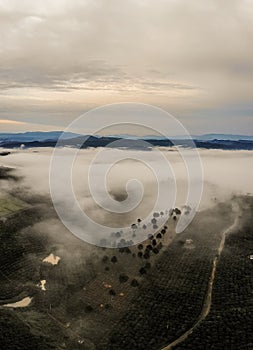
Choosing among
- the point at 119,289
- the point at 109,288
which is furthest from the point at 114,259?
the point at 119,289

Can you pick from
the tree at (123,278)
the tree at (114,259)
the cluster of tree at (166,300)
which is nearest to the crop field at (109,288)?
the tree at (123,278)

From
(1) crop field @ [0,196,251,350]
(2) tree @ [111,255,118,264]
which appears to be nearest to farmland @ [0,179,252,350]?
(1) crop field @ [0,196,251,350]

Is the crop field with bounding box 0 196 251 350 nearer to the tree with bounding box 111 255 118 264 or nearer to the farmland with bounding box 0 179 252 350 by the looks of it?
the farmland with bounding box 0 179 252 350

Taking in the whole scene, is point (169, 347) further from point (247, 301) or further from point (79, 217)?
point (79, 217)

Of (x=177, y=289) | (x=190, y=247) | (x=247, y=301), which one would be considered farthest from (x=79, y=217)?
(x=247, y=301)

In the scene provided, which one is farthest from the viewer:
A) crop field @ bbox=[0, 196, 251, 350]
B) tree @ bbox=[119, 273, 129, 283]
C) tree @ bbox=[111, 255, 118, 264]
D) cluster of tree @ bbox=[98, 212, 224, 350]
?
tree @ bbox=[111, 255, 118, 264]

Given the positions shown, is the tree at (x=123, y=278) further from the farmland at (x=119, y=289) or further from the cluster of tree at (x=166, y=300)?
the cluster of tree at (x=166, y=300)

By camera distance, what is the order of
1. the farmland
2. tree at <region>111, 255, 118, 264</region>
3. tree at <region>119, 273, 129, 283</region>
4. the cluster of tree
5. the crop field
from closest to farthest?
the cluster of tree, the farmland, the crop field, tree at <region>119, 273, 129, 283</region>, tree at <region>111, 255, 118, 264</region>

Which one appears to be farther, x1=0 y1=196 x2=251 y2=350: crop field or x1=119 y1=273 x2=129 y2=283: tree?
x1=119 y1=273 x2=129 y2=283: tree

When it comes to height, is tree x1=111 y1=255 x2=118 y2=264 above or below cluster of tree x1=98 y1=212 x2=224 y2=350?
above

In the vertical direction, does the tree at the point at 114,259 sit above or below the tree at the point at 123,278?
above

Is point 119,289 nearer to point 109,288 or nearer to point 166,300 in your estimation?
point 109,288
